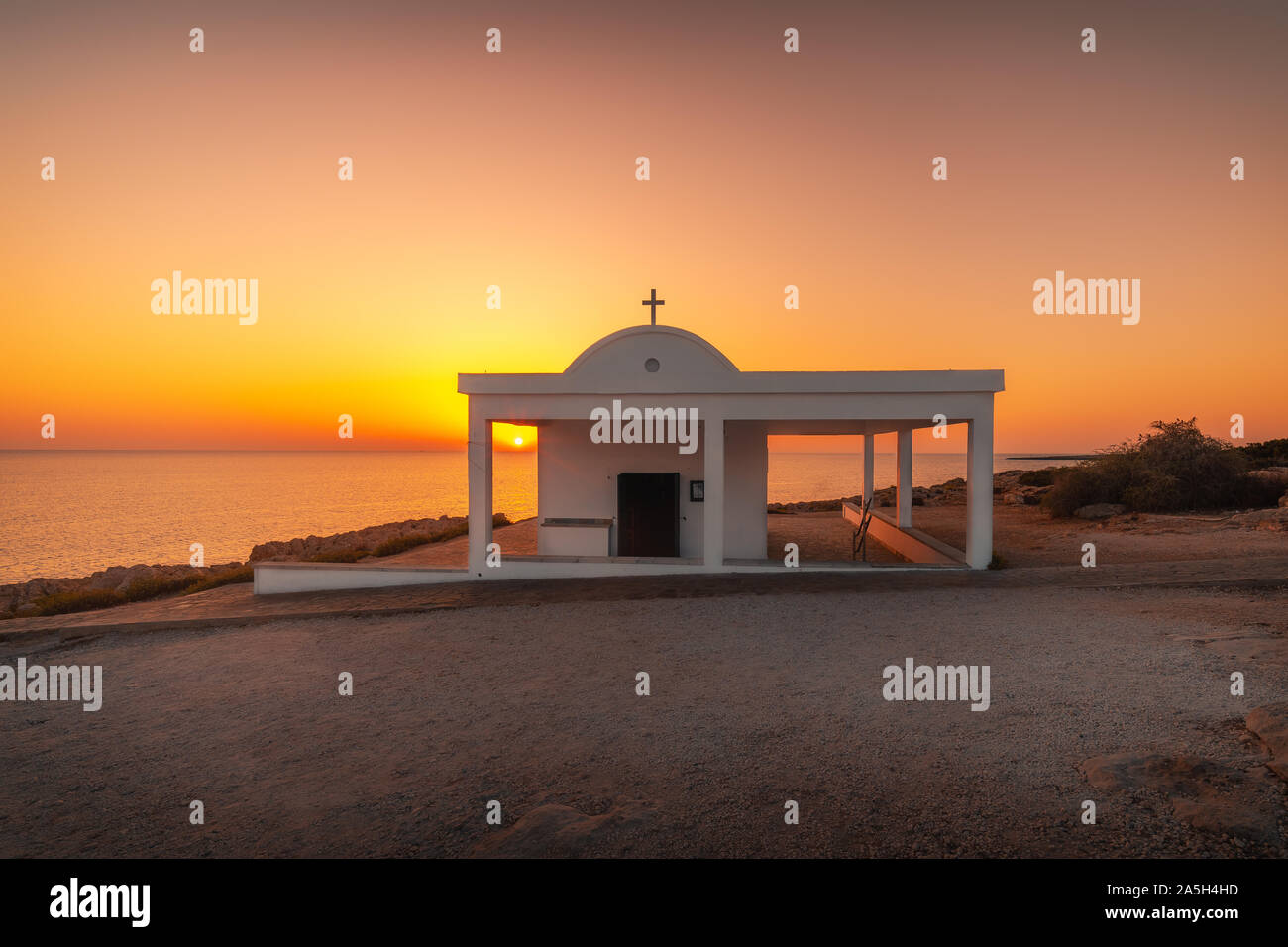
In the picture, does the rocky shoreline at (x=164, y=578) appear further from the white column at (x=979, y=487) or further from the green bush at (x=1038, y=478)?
the green bush at (x=1038, y=478)

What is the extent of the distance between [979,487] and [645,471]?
6.25m

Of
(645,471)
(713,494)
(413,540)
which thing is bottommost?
(413,540)

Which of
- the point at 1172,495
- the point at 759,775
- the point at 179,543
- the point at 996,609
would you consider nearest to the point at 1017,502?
the point at 1172,495

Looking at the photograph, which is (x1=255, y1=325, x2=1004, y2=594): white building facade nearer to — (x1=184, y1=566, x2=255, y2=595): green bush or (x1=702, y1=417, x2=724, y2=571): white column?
(x1=702, y1=417, x2=724, y2=571): white column

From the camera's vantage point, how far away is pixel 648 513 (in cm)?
1473

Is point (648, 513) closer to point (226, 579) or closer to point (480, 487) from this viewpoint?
point (480, 487)

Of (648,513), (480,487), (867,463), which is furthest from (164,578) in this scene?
(867,463)

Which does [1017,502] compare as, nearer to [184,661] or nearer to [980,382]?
[980,382]

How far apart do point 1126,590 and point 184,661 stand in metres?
12.6

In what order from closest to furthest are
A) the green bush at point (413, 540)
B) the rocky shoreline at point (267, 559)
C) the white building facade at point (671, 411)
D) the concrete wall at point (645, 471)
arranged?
the white building facade at point (671, 411), the concrete wall at point (645, 471), the rocky shoreline at point (267, 559), the green bush at point (413, 540)

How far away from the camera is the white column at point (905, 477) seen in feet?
62.2

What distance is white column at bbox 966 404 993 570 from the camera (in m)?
12.0

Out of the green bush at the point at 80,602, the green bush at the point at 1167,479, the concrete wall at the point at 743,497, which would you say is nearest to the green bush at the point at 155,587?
the green bush at the point at 80,602

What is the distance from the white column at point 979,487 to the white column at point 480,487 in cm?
835
